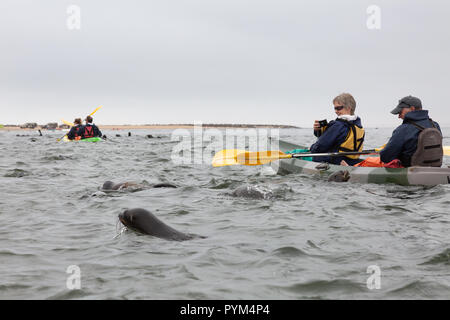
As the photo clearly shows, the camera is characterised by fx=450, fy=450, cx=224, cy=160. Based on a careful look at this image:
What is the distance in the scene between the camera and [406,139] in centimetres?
885

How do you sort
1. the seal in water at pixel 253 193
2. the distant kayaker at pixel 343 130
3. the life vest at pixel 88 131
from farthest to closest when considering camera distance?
1. the life vest at pixel 88 131
2. the distant kayaker at pixel 343 130
3. the seal in water at pixel 253 193

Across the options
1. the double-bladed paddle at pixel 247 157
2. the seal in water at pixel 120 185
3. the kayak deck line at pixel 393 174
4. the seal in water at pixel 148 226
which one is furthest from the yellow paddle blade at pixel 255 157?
the seal in water at pixel 148 226

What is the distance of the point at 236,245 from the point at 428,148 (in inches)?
218

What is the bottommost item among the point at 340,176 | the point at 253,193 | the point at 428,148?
the point at 253,193

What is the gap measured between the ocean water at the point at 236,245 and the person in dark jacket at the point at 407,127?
80 cm

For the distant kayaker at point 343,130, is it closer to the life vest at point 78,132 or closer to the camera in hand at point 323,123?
the camera in hand at point 323,123

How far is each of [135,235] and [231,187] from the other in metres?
4.51

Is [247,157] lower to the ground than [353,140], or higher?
lower

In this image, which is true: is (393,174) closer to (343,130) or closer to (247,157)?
(343,130)

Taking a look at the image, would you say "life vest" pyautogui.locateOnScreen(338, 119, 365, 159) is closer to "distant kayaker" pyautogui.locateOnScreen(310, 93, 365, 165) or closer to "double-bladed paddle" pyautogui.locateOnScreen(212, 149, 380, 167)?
"distant kayaker" pyautogui.locateOnScreen(310, 93, 365, 165)

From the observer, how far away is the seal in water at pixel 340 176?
30.7ft

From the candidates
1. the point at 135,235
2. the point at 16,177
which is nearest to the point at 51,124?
the point at 16,177

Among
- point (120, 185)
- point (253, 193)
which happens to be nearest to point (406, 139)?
point (253, 193)
